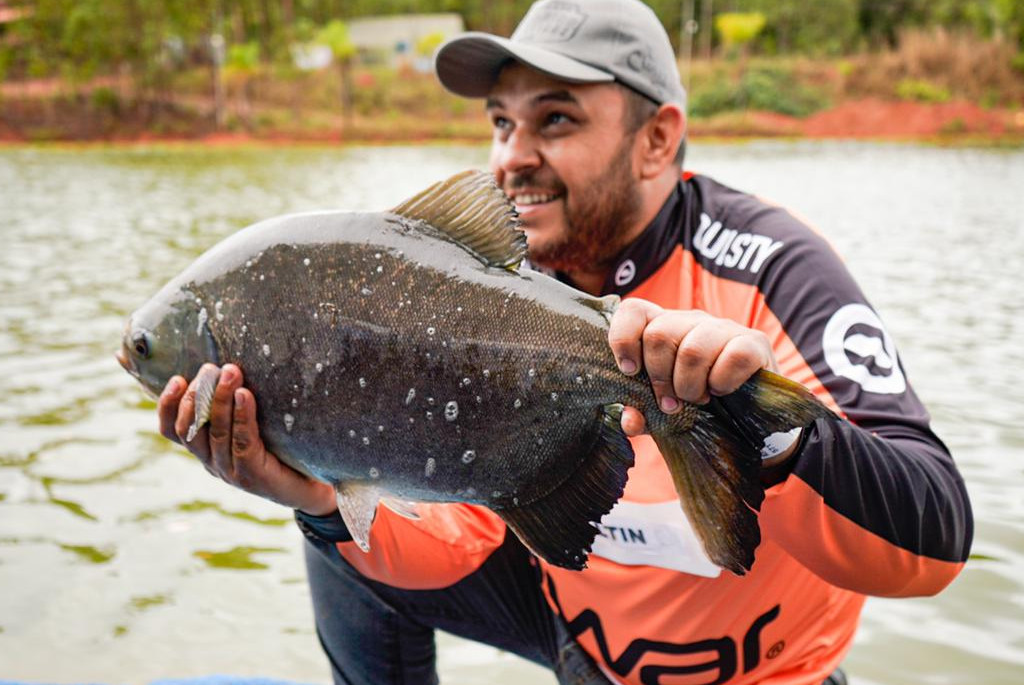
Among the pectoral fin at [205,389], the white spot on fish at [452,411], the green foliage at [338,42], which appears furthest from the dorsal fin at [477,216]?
the green foliage at [338,42]

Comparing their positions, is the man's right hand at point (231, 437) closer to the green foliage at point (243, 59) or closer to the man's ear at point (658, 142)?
the man's ear at point (658, 142)

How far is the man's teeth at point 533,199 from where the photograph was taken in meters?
2.88

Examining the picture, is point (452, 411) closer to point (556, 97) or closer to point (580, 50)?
point (556, 97)

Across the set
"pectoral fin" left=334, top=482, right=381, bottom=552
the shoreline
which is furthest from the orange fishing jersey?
the shoreline

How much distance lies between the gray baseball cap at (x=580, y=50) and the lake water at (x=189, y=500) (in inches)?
88.9

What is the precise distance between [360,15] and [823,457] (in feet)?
228

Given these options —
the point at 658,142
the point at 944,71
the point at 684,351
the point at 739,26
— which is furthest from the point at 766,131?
the point at 684,351

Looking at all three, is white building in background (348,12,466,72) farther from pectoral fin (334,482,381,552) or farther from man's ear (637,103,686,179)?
pectoral fin (334,482,381,552)

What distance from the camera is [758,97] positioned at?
51.5 meters

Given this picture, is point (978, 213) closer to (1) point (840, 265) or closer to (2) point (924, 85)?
(1) point (840, 265)

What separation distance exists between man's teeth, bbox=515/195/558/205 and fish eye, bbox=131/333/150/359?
1204 mm

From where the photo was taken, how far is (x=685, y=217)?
294 centimetres

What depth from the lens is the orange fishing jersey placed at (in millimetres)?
2049

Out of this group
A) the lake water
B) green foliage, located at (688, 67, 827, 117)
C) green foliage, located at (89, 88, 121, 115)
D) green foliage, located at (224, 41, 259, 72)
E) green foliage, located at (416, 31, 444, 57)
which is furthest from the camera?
green foliage, located at (416, 31, 444, 57)
